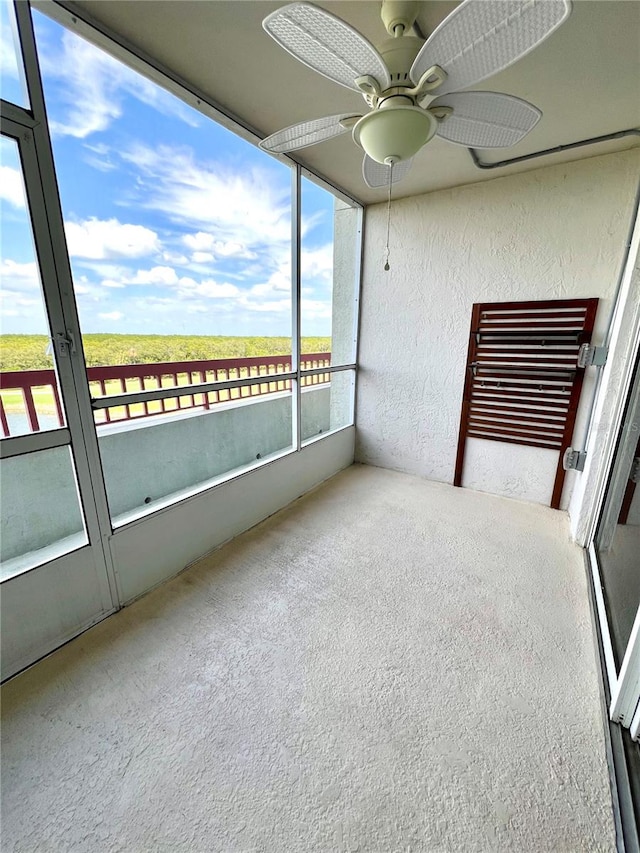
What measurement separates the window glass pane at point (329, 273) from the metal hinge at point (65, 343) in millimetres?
1497

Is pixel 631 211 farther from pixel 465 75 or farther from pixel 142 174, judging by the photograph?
pixel 142 174

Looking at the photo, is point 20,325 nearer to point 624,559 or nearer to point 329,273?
point 329,273

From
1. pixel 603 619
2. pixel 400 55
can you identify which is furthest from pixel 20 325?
pixel 603 619

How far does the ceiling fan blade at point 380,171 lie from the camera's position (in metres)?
1.46

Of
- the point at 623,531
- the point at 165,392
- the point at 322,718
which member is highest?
the point at 165,392

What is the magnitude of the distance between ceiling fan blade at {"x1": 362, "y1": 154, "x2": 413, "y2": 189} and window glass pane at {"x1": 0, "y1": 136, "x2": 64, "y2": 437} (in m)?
1.30

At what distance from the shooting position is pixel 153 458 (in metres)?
1.92

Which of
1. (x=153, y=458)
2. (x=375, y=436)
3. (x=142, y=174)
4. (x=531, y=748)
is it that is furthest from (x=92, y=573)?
(x=375, y=436)

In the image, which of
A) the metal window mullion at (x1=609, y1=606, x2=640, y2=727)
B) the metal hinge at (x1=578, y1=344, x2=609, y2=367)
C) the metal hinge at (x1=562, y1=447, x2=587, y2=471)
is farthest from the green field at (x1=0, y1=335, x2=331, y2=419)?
the metal window mullion at (x1=609, y1=606, x2=640, y2=727)

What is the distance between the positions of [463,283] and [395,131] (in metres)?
1.85

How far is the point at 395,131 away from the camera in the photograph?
1.06 m

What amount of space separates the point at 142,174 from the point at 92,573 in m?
1.97

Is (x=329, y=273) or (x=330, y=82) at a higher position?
(x=330, y=82)

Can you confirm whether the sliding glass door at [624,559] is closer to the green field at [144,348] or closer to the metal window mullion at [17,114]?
the green field at [144,348]
